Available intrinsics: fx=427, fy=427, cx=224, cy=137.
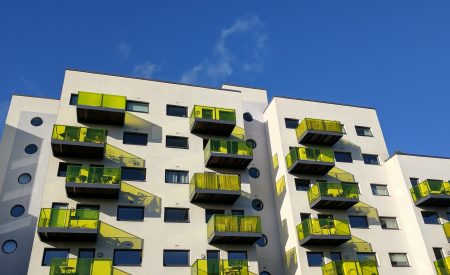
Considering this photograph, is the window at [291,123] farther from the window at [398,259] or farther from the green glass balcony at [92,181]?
the green glass balcony at [92,181]

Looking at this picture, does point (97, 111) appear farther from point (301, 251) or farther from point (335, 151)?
point (335, 151)

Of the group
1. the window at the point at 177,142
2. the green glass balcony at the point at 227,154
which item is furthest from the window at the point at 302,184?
the window at the point at 177,142

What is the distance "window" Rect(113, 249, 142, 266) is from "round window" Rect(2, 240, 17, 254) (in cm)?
800

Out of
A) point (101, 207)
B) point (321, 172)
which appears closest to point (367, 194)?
point (321, 172)

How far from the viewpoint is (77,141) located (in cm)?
2550

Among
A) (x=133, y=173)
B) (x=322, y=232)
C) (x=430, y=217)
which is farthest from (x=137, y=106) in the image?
(x=430, y=217)

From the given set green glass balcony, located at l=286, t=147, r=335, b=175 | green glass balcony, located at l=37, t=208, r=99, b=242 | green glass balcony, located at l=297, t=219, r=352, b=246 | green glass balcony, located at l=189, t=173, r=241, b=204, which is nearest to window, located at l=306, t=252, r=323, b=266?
green glass balcony, located at l=297, t=219, r=352, b=246

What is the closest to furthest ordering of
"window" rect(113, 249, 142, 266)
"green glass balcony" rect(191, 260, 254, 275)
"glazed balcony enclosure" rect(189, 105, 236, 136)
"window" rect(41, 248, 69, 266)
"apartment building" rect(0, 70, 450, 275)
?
1. "window" rect(41, 248, 69, 266)
2. "green glass balcony" rect(191, 260, 254, 275)
3. "window" rect(113, 249, 142, 266)
4. "apartment building" rect(0, 70, 450, 275)
5. "glazed balcony enclosure" rect(189, 105, 236, 136)

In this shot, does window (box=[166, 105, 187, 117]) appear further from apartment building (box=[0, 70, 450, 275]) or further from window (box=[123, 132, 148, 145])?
window (box=[123, 132, 148, 145])

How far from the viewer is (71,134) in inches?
1010

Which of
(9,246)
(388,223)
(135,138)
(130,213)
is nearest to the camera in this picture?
(130,213)

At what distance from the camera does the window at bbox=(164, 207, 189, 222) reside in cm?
2652

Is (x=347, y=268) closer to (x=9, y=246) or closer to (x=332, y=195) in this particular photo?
(x=332, y=195)

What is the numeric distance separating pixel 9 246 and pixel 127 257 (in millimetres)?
8864
